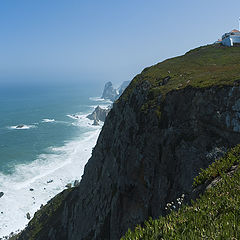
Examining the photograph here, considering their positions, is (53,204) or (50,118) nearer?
(53,204)

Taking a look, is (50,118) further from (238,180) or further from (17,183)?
(238,180)

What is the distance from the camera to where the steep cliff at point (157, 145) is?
65.6 feet

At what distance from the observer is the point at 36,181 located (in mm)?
77688

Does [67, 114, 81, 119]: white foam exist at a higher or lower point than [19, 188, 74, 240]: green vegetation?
higher

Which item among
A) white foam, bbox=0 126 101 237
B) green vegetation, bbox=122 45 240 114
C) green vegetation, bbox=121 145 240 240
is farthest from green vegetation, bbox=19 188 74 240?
green vegetation, bbox=121 145 240 240

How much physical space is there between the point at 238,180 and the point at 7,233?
66.3m

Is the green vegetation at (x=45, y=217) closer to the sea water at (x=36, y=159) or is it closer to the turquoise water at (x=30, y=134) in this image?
the sea water at (x=36, y=159)

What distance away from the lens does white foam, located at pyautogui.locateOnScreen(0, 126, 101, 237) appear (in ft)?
210

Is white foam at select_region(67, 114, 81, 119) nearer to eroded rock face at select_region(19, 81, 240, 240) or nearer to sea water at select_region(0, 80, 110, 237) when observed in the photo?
sea water at select_region(0, 80, 110, 237)

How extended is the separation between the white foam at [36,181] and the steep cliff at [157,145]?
98.4 ft

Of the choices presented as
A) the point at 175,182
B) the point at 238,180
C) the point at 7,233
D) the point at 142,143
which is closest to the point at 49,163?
the point at 7,233

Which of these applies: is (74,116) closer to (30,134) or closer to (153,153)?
(30,134)

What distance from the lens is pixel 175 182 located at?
20.7m

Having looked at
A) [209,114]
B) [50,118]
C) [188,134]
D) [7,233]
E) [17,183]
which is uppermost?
[209,114]
